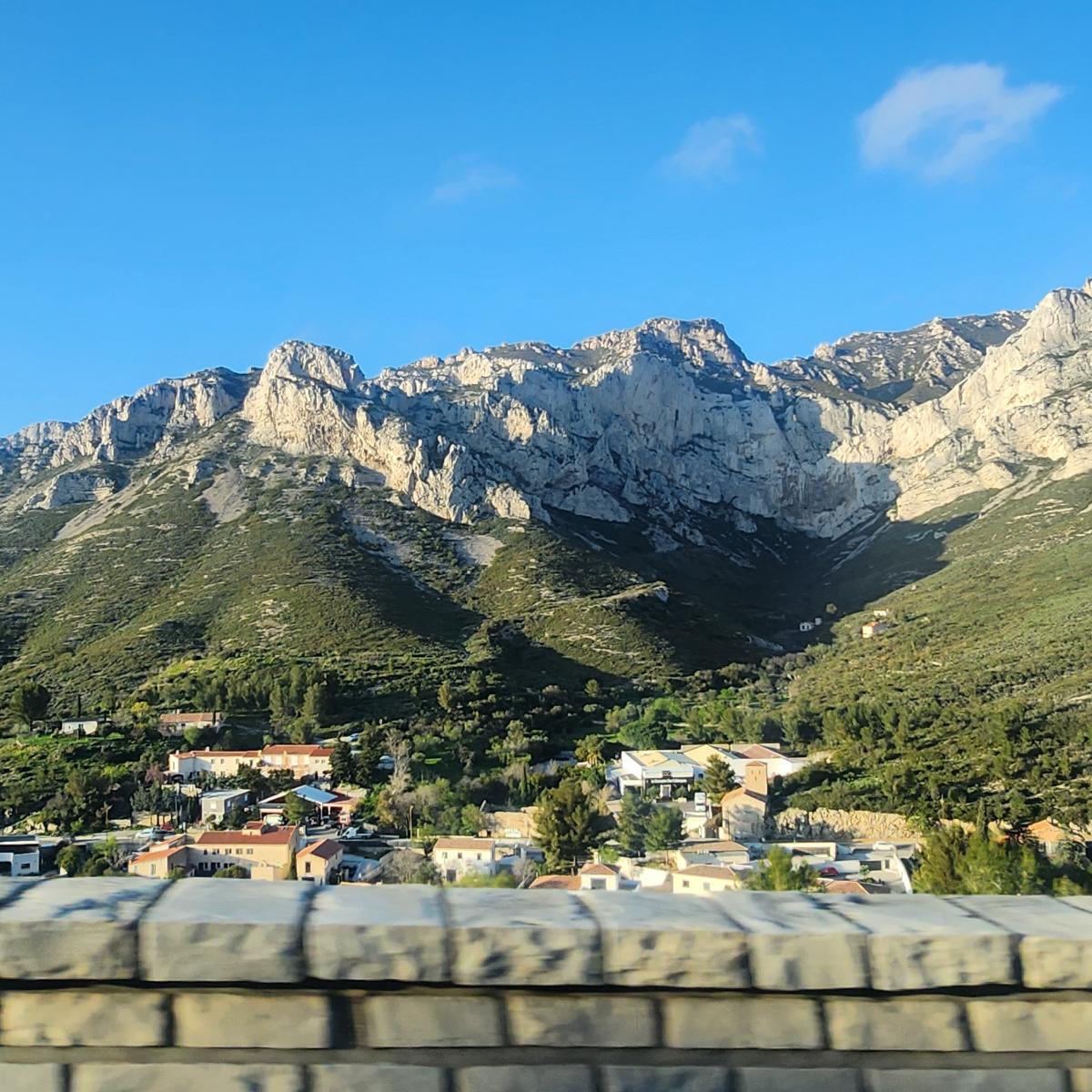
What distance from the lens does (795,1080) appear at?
71.2 inches

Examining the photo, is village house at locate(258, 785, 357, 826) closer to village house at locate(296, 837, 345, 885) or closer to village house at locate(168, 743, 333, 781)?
village house at locate(168, 743, 333, 781)

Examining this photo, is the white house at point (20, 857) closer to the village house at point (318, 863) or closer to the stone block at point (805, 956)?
the village house at point (318, 863)

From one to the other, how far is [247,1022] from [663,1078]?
32.2 inches

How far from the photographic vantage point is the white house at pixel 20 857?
813 inches

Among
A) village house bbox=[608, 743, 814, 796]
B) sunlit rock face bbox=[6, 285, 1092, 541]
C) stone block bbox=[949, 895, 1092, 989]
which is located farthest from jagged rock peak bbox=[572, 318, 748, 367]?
stone block bbox=[949, 895, 1092, 989]

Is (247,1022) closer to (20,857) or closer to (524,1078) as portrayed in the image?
(524,1078)

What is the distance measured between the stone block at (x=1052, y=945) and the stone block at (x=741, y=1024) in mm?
463

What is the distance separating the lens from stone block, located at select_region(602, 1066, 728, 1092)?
177 cm

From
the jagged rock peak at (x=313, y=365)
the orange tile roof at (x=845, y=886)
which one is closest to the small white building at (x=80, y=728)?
the orange tile roof at (x=845, y=886)

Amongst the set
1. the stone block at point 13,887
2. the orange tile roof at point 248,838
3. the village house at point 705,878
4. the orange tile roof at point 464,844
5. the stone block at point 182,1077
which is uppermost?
the stone block at point 13,887

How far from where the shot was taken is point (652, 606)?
52656 mm

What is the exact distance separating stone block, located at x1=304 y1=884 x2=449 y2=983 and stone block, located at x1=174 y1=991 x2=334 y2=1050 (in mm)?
92

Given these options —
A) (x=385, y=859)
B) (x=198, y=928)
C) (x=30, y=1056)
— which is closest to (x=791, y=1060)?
(x=198, y=928)

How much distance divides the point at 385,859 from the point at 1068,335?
85.8 m
